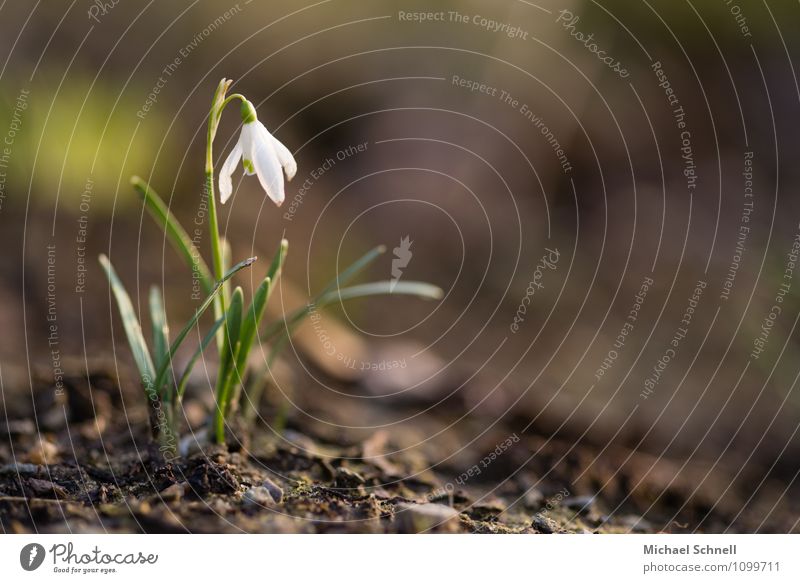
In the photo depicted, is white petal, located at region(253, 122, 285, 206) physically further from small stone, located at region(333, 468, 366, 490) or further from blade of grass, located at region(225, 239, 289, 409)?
small stone, located at region(333, 468, 366, 490)

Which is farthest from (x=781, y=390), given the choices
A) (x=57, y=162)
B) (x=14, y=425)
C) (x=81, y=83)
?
(x=81, y=83)

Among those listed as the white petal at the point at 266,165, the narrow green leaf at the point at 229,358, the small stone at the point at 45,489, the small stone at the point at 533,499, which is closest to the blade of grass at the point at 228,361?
the narrow green leaf at the point at 229,358

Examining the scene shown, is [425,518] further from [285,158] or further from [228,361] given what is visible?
[285,158]

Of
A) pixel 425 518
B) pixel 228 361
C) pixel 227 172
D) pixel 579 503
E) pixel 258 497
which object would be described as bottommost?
pixel 579 503

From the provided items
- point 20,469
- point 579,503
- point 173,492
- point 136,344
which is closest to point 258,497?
point 173,492

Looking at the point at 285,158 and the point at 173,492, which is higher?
the point at 285,158
